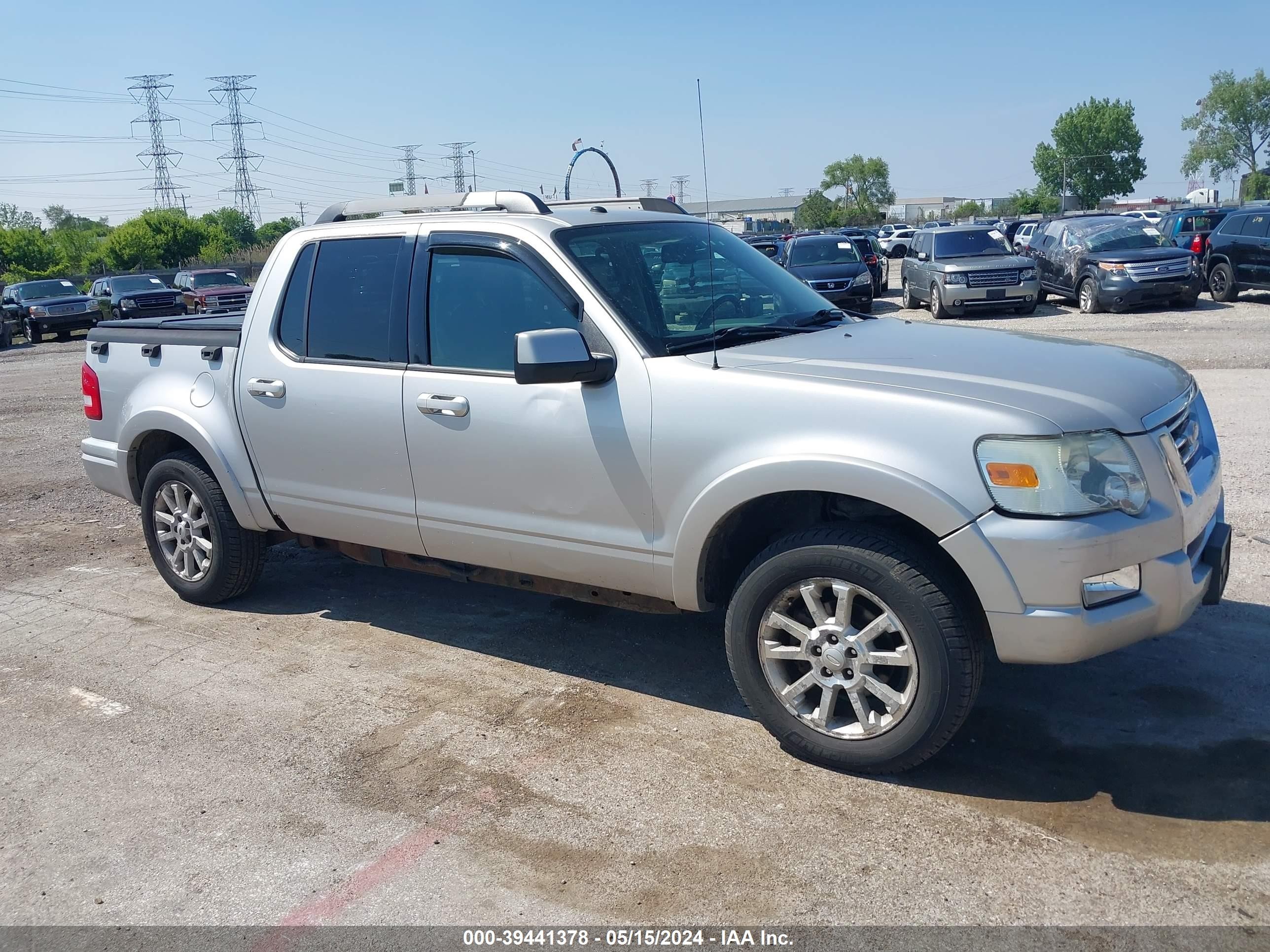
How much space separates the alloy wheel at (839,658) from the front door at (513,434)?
2.04 feet

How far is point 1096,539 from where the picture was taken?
3.32 meters

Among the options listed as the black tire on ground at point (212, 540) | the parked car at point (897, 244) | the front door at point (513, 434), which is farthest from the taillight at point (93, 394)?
the parked car at point (897, 244)

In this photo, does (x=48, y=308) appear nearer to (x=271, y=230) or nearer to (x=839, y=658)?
(x=839, y=658)

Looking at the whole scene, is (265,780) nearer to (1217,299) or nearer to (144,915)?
(144,915)

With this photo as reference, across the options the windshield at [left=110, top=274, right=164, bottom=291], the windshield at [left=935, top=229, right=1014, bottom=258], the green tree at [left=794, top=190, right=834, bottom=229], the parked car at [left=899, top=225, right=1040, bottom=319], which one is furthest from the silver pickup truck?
the windshield at [left=110, top=274, right=164, bottom=291]

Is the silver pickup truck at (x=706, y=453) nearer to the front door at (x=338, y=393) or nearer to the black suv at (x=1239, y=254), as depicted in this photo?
the front door at (x=338, y=393)

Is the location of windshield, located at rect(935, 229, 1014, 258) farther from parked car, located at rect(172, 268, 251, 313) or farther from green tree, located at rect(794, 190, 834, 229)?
parked car, located at rect(172, 268, 251, 313)

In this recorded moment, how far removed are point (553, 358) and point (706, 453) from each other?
67cm

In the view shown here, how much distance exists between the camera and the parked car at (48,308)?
1176 inches

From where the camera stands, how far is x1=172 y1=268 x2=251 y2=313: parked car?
29.5 meters

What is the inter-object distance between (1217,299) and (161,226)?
229 ft

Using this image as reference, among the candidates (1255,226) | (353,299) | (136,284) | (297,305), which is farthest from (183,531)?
(136,284)

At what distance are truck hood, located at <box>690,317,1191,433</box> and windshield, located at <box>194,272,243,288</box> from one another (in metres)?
29.8

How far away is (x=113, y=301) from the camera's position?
30.6 metres
